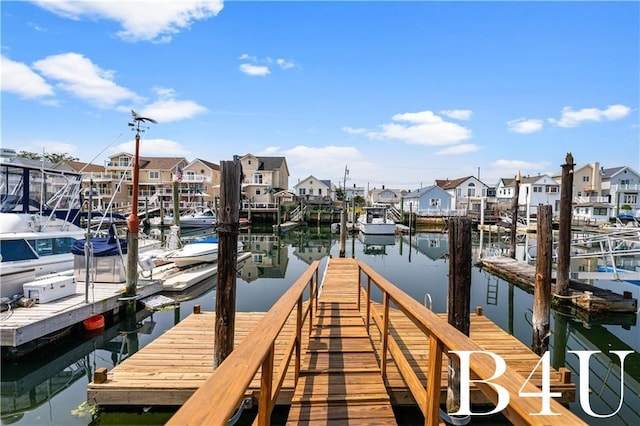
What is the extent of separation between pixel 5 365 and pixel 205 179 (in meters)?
46.8

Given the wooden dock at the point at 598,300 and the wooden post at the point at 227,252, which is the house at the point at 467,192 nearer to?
the wooden dock at the point at 598,300

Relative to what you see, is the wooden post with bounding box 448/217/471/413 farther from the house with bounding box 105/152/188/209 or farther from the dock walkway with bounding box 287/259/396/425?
the house with bounding box 105/152/188/209

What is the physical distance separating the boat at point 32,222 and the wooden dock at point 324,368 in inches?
193

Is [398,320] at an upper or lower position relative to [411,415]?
upper

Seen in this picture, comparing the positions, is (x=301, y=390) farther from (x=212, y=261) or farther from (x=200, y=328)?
(x=212, y=261)

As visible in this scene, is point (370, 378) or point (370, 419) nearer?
point (370, 419)

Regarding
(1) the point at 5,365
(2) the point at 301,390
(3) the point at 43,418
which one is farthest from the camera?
(1) the point at 5,365

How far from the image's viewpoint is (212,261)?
16.4m

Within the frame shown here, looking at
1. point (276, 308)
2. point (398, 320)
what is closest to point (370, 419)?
point (276, 308)

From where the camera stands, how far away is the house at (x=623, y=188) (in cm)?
5127

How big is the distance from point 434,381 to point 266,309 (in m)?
9.50

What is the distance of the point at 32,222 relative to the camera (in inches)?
415

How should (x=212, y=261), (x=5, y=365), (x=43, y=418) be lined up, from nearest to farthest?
(x=43, y=418), (x=5, y=365), (x=212, y=261)

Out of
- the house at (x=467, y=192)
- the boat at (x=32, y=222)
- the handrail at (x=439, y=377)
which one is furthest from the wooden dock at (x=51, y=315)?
the house at (x=467, y=192)
